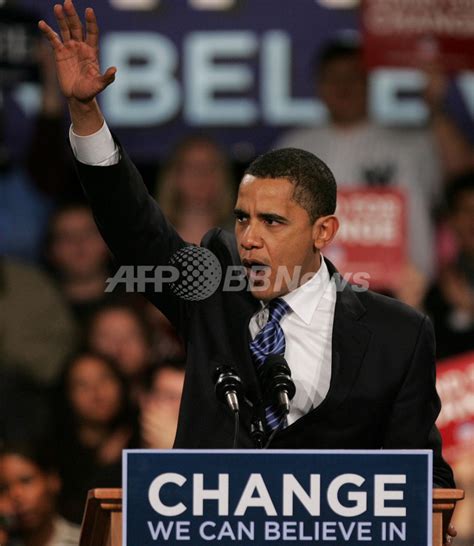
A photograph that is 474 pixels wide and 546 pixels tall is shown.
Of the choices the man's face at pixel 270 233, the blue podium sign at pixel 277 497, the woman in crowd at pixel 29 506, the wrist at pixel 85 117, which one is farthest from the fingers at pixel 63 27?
the woman in crowd at pixel 29 506

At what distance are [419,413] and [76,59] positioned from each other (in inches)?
38.0

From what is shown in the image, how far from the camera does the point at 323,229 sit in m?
2.83

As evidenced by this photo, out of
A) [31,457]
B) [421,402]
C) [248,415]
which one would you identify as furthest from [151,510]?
[31,457]

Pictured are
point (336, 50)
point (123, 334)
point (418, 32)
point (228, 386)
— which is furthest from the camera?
point (336, 50)

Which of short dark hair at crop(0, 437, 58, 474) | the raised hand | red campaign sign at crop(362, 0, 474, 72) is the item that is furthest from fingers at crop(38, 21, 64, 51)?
red campaign sign at crop(362, 0, 474, 72)

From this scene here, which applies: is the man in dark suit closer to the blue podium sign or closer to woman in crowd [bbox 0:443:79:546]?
the blue podium sign

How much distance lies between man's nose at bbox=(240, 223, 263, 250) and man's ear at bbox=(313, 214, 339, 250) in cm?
16

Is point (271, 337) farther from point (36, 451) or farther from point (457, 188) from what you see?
point (457, 188)

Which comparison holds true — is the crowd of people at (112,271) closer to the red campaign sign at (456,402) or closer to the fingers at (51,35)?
the red campaign sign at (456,402)

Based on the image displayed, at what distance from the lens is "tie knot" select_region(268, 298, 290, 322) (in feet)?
9.29

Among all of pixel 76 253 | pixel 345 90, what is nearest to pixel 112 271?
pixel 76 253

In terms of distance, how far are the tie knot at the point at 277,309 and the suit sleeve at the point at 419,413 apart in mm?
276

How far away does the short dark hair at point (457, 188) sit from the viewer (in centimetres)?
596

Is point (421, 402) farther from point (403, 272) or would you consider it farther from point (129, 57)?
point (129, 57)
